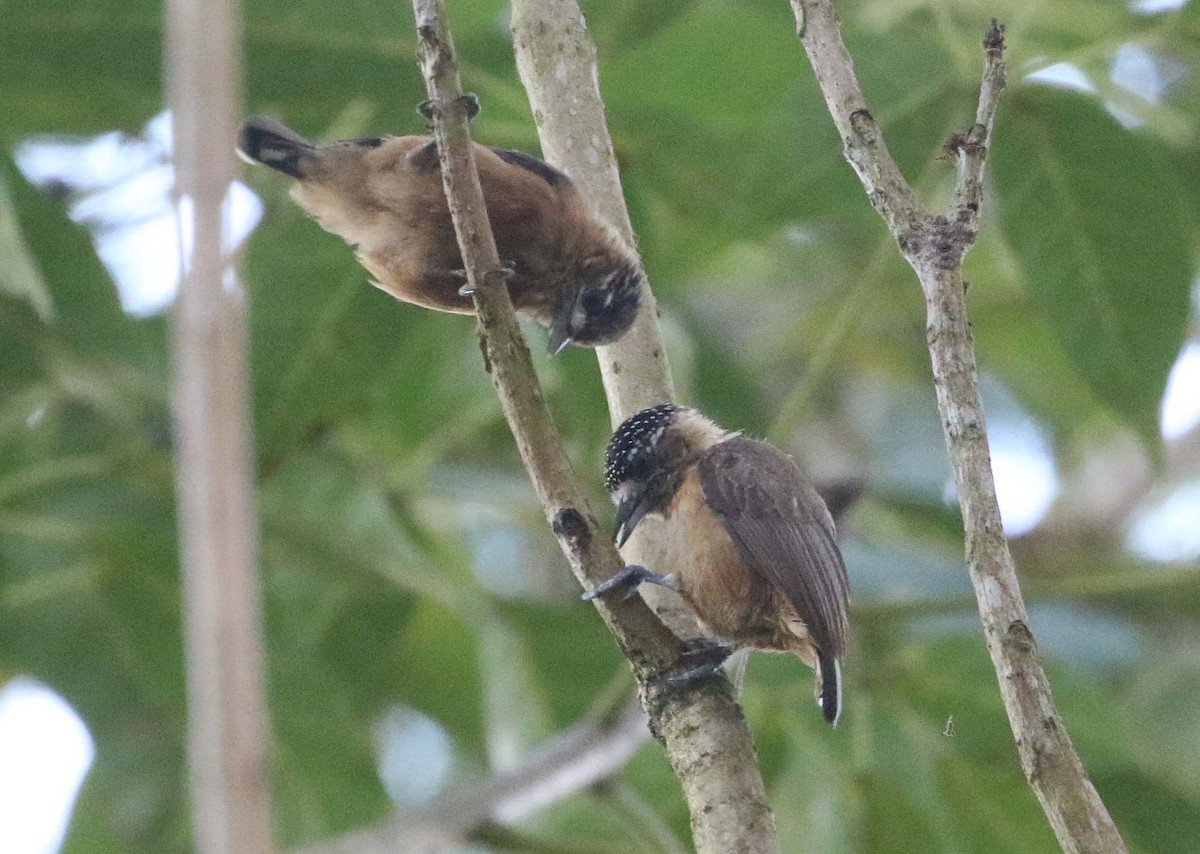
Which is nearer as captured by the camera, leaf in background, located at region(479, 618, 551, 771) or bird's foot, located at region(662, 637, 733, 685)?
bird's foot, located at region(662, 637, 733, 685)

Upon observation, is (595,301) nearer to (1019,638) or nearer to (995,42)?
(995,42)

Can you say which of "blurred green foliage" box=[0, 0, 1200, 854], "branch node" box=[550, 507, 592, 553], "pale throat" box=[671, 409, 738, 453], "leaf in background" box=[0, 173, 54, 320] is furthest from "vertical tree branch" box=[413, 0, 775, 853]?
"leaf in background" box=[0, 173, 54, 320]

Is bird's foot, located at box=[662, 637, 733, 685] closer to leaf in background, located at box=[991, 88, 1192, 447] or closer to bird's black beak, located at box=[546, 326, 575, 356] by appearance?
bird's black beak, located at box=[546, 326, 575, 356]

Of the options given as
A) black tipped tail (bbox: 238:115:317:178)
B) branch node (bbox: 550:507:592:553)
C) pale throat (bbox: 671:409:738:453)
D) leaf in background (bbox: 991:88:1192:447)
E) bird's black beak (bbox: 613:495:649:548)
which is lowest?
branch node (bbox: 550:507:592:553)

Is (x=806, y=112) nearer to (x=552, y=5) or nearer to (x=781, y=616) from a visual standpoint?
(x=552, y=5)

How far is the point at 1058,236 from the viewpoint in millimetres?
3273

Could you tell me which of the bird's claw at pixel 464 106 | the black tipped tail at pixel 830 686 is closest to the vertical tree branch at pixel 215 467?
the bird's claw at pixel 464 106

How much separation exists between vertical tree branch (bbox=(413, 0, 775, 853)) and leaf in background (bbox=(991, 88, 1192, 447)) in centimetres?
144

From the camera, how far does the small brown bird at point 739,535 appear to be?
8.56 feet

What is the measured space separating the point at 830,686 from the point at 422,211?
1.40 meters

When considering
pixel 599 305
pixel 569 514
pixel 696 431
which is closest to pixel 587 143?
pixel 599 305

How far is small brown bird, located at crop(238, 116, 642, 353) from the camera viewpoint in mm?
3316

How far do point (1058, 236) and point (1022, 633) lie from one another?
172 centimetres

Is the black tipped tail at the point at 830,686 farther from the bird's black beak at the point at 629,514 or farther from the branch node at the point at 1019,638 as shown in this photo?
the branch node at the point at 1019,638
